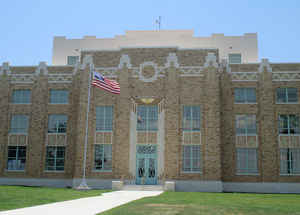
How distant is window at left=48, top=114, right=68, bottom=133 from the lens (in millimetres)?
33781

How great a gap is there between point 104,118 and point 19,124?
8.87 meters

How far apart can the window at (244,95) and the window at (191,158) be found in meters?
6.03

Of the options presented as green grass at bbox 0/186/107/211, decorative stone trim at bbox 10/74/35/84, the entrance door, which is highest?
decorative stone trim at bbox 10/74/35/84

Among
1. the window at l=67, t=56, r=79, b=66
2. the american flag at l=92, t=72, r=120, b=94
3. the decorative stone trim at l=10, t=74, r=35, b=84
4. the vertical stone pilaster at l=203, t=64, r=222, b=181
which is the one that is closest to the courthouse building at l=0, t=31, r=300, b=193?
the vertical stone pilaster at l=203, t=64, r=222, b=181

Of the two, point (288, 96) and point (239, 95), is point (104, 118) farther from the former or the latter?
point (288, 96)

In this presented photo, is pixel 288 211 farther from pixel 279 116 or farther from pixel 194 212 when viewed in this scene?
pixel 279 116

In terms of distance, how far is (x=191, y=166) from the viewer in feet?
99.2

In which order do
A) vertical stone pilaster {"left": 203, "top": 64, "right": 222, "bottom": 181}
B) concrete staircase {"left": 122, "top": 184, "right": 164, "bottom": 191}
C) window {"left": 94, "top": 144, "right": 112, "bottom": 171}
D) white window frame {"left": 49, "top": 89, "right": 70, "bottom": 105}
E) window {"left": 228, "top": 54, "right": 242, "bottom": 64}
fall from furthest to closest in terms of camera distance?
1. window {"left": 228, "top": 54, "right": 242, "bottom": 64}
2. white window frame {"left": 49, "top": 89, "right": 70, "bottom": 105}
3. window {"left": 94, "top": 144, "right": 112, "bottom": 171}
4. vertical stone pilaster {"left": 203, "top": 64, "right": 222, "bottom": 181}
5. concrete staircase {"left": 122, "top": 184, "right": 164, "bottom": 191}

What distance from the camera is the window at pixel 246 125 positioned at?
32178mm

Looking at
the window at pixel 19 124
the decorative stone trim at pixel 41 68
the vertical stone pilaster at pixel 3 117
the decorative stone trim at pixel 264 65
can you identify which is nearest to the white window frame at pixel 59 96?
the decorative stone trim at pixel 41 68

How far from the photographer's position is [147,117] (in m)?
31.5

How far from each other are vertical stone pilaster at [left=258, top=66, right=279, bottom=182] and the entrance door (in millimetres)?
9215

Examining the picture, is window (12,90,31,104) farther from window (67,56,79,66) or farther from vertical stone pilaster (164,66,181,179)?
vertical stone pilaster (164,66,181,179)

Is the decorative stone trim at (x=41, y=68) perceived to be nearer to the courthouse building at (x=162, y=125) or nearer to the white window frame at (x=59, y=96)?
the courthouse building at (x=162, y=125)
